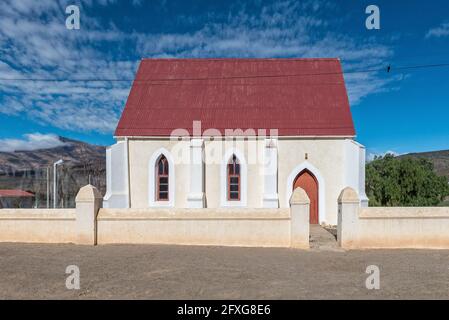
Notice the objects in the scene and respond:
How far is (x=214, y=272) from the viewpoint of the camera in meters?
7.67

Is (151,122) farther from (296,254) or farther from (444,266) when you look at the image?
(444,266)

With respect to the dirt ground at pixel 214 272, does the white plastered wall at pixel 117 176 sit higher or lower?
higher

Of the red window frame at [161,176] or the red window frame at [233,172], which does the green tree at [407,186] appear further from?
the red window frame at [161,176]

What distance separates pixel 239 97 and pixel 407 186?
10.3m

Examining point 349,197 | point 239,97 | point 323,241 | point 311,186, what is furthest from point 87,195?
point 311,186

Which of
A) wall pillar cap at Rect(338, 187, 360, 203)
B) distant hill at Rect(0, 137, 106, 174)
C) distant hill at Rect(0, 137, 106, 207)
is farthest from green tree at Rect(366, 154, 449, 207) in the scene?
distant hill at Rect(0, 137, 106, 174)

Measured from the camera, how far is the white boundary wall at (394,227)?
1012 cm

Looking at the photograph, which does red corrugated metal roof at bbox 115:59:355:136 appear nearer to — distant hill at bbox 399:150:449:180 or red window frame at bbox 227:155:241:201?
red window frame at bbox 227:155:241:201

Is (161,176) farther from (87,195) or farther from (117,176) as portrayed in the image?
(87,195)

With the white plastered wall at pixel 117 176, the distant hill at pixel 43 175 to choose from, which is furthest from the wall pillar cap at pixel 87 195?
the distant hill at pixel 43 175

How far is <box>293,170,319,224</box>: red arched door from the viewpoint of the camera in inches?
597

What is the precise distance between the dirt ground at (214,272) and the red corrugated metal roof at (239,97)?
260 inches

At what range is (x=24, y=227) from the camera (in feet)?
35.4
